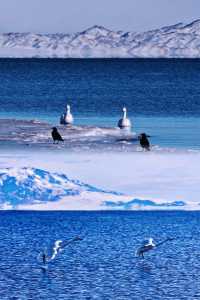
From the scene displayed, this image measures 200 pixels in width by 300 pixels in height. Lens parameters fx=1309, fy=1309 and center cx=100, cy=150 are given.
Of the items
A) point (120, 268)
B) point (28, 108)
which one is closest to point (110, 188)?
point (120, 268)

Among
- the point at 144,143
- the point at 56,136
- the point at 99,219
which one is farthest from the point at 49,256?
the point at 56,136

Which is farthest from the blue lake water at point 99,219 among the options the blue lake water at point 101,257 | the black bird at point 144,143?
the black bird at point 144,143

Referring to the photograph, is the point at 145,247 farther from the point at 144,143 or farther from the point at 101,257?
the point at 144,143

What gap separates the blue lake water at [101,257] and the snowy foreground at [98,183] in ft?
2.81

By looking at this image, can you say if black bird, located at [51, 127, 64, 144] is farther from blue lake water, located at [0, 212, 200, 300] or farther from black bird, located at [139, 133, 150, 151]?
blue lake water, located at [0, 212, 200, 300]

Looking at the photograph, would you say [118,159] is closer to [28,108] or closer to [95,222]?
[95,222]

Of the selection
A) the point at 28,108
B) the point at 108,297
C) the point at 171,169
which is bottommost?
the point at 108,297

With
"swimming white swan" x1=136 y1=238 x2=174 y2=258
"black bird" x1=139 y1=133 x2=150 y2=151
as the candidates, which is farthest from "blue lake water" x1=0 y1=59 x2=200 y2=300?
"black bird" x1=139 y1=133 x2=150 y2=151

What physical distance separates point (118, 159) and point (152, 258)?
11.1 meters

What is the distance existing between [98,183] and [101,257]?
23.4 ft

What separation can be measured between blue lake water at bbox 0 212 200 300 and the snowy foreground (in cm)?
86

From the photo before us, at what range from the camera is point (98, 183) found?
89.5 feet

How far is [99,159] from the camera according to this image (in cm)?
3097

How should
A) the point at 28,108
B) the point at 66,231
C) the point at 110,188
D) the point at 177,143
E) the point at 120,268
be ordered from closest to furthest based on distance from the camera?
the point at 120,268 → the point at 66,231 → the point at 110,188 → the point at 177,143 → the point at 28,108
